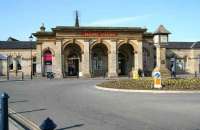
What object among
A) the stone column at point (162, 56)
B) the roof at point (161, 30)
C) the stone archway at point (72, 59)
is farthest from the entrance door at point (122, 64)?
the roof at point (161, 30)

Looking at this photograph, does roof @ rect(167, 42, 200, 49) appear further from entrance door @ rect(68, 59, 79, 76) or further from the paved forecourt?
the paved forecourt

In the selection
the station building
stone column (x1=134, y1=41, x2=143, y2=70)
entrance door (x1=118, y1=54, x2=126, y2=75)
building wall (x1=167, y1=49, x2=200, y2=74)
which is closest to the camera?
the station building

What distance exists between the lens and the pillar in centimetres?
5369

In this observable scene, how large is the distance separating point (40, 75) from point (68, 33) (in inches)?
295

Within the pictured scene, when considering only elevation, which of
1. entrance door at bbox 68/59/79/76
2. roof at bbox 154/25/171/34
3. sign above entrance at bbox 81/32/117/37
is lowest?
A: entrance door at bbox 68/59/79/76

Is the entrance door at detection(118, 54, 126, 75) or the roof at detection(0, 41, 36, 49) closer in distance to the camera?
the entrance door at detection(118, 54, 126, 75)

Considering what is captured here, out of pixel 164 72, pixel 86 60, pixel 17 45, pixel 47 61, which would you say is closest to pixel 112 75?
pixel 86 60

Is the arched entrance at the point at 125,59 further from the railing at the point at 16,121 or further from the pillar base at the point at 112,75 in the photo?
the railing at the point at 16,121

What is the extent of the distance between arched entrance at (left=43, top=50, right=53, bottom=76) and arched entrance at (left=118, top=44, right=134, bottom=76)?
9.57 m

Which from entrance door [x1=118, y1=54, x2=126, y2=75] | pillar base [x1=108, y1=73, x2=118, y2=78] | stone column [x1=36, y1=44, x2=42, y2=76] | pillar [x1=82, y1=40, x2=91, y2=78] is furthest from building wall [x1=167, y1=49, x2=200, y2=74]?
stone column [x1=36, y1=44, x2=42, y2=76]

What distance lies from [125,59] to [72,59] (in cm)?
751

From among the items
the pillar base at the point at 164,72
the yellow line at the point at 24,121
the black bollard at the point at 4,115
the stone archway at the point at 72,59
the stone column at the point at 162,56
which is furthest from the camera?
the stone archway at the point at 72,59

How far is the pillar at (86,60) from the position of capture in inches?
2114

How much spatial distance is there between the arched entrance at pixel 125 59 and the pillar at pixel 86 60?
5438 mm
